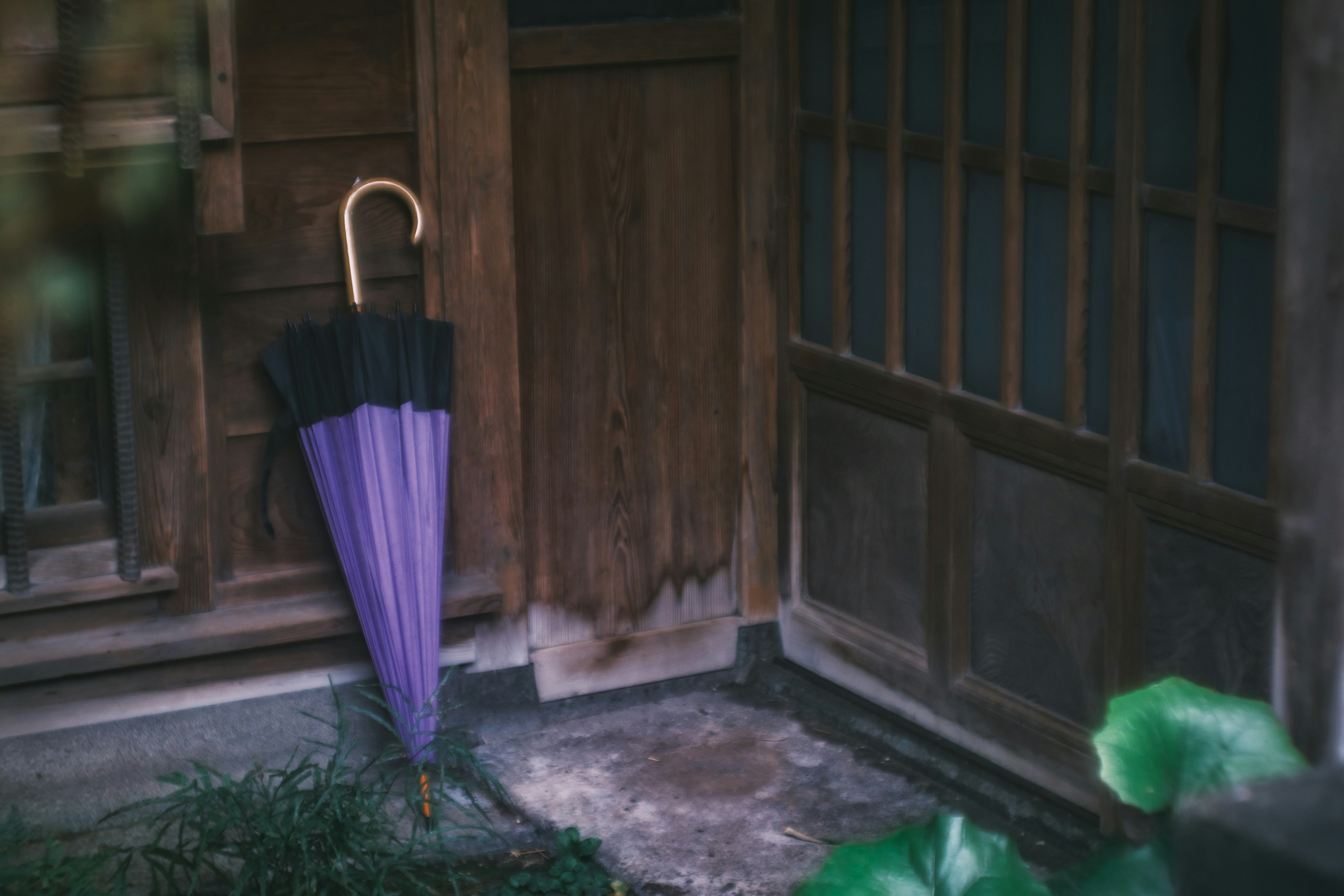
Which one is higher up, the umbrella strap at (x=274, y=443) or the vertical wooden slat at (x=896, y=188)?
the vertical wooden slat at (x=896, y=188)

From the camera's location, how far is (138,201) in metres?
3.29

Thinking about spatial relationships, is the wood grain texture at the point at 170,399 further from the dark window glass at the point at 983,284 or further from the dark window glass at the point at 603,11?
the dark window glass at the point at 983,284

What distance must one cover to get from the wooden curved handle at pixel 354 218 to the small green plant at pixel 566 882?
130 cm

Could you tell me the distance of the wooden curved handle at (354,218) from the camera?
3545 mm

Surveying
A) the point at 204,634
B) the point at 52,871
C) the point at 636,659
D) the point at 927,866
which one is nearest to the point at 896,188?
the point at 636,659

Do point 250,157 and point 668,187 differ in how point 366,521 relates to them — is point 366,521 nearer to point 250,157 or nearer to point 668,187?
point 250,157

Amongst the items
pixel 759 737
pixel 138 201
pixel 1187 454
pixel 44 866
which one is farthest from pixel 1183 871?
pixel 759 737

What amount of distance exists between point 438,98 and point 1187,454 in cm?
180

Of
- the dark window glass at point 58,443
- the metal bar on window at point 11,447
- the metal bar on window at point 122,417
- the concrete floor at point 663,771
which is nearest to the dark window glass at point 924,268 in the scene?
the concrete floor at point 663,771

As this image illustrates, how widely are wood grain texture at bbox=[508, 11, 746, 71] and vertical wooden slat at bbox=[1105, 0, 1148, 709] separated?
1201mm

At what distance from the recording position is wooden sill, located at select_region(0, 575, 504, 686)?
3.34 metres

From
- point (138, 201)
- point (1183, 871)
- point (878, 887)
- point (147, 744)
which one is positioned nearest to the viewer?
point (1183, 871)

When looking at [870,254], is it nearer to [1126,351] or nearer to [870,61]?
[870,61]

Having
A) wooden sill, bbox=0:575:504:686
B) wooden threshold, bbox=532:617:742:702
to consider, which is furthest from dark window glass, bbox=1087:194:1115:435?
wooden sill, bbox=0:575:504:686
